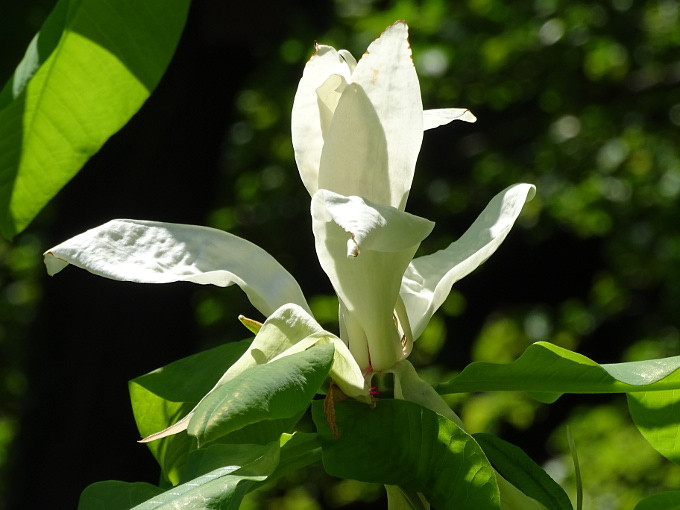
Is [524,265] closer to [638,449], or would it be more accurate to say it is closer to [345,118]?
[638,449]

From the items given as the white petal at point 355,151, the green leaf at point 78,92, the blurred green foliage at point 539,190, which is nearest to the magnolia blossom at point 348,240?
Result: the white petal at point 355,151

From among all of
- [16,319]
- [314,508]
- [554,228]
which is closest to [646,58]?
[554,228]

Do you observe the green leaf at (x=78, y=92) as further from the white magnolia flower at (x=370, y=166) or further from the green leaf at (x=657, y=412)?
the green leaf at (x=657, y=412)

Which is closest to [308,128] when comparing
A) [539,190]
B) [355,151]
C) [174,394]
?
[355,151]

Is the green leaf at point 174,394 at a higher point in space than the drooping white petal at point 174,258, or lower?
lower

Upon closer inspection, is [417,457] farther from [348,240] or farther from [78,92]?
[78,92]
